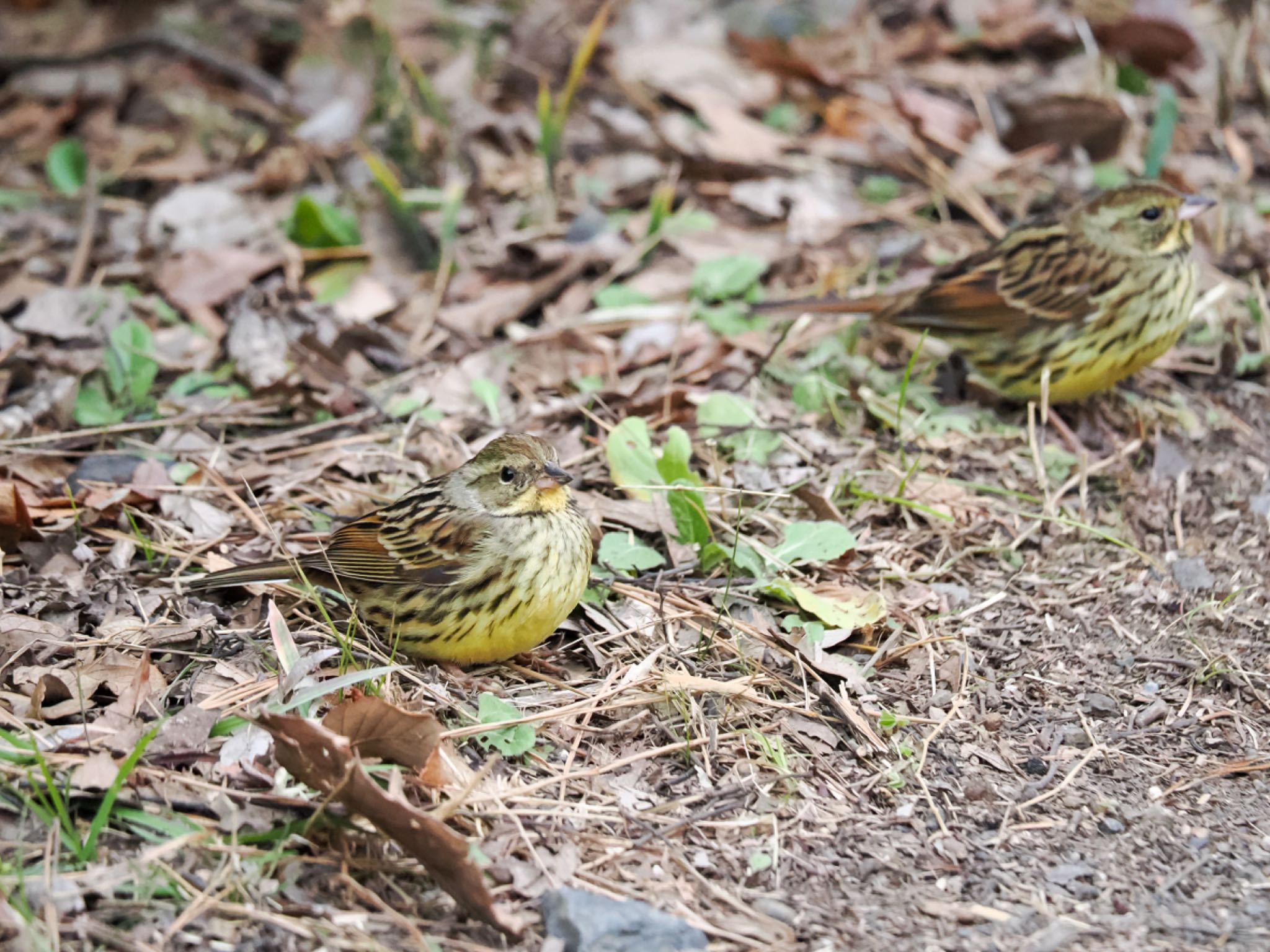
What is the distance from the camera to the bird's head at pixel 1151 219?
566cm

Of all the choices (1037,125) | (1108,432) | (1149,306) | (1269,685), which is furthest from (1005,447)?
(1037,125)

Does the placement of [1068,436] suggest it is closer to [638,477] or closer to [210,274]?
[638,477]

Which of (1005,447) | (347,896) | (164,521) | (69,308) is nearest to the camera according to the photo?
(347,896)

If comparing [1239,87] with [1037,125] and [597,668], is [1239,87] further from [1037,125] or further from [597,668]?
[597,668]

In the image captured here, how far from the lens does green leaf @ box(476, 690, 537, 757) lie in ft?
11.7

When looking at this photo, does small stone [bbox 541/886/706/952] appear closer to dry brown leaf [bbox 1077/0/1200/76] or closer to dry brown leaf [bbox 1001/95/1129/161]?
dry brown leaf [bbox 1001/95/1129/161]

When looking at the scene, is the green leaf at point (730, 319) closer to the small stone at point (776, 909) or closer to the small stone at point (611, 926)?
the small stone at point (776, 909)

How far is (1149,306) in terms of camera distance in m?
5.51

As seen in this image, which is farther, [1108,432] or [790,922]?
[1108,432]

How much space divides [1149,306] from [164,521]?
403 centimetres

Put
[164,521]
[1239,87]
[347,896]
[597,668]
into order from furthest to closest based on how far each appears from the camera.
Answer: [1239,87] → [164,521] → [597,668] → [347,896]

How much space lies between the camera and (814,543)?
4.32 meters

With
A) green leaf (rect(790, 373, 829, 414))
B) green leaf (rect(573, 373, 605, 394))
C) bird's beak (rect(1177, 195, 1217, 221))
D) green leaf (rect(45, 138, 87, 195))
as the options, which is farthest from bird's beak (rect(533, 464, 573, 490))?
green leaf (rect(45, 138, 87, 195))

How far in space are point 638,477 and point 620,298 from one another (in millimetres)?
1579
